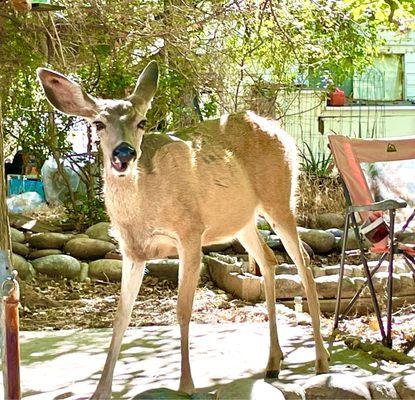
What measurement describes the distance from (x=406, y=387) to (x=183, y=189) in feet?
5.89

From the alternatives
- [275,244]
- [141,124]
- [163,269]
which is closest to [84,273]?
[163,269]

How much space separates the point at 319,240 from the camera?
37.9 feet

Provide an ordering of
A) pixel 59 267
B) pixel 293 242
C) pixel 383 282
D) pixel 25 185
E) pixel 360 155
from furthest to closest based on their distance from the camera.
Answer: pixel 25 185 → pixel 59 267 → pixel 383 282 → pixel 360 155 → pixel 293 242

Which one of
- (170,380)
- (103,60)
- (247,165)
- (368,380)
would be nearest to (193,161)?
(247,165)

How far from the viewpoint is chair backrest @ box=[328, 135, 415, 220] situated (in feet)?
22.8

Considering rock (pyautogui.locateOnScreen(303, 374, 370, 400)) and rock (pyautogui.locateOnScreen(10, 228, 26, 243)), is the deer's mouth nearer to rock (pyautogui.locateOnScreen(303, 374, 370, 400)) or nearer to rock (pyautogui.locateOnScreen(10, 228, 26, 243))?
rock (pyautogui.locateOnScreen(303, 374, 370, 400))

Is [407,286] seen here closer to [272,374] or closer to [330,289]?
[330,289]

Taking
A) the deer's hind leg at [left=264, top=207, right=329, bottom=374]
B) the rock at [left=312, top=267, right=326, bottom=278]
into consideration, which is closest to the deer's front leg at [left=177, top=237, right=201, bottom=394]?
the deer's hind leg at [left=264, top=207, right=329, bottom=374]

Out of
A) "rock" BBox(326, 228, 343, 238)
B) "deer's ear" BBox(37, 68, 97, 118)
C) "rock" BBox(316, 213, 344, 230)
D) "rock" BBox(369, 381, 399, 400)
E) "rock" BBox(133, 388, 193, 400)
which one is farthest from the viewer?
"rock" BBox(316, 213, 344, 230)

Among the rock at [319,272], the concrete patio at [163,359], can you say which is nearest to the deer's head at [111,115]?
the concrete patio at [163,359]

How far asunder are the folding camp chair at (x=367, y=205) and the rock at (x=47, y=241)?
562 cm

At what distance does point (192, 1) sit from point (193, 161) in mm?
5943

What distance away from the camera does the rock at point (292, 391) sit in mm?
4469

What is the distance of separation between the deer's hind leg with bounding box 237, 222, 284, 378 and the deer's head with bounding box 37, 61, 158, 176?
149 cm
